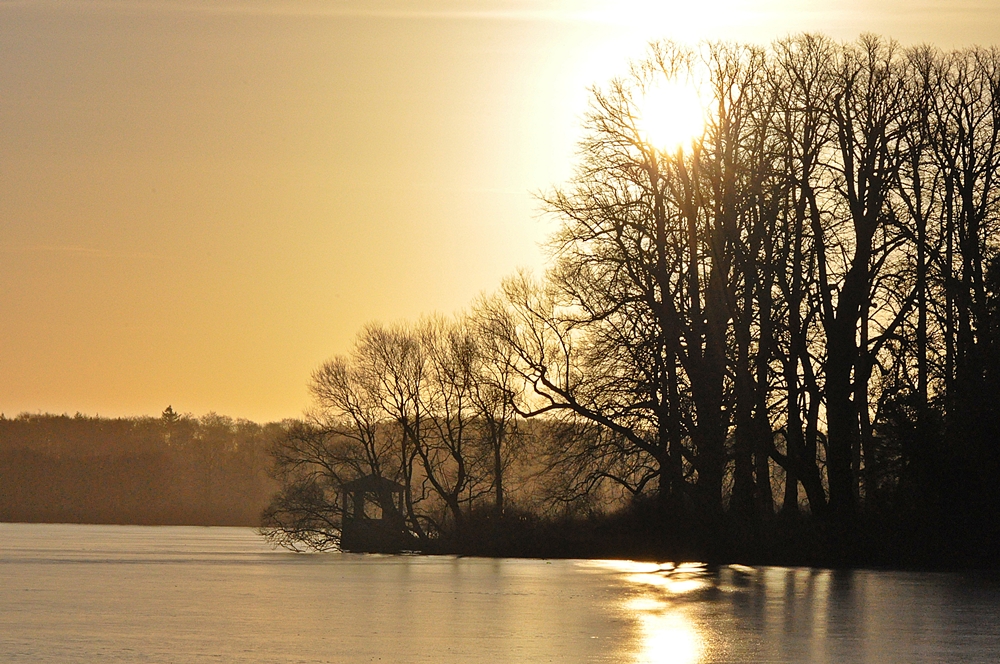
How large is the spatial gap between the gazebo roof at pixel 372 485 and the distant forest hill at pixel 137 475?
7322 cm

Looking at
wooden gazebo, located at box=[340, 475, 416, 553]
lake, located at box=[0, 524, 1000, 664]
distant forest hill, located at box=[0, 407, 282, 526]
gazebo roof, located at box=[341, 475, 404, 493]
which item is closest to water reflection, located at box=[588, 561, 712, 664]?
lake, located at box=[0, 524, 1000, 664]

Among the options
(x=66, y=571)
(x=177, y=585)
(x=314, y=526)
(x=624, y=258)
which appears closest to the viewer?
(x=177, y=585)

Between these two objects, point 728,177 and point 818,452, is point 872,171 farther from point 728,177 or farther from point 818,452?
point 818,452

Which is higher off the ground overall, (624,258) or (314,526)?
(624,258)

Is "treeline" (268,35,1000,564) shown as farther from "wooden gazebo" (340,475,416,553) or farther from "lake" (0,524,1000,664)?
"wooden gazebo" (340,475,416,553)

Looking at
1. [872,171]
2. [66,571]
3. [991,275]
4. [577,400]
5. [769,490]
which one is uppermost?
[872,171]

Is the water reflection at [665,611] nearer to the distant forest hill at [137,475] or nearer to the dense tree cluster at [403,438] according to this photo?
the dense tree cluster at [403,438]

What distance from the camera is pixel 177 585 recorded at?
29.4m

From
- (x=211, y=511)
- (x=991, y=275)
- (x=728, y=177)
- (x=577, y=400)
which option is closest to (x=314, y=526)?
(x=577, y=400)

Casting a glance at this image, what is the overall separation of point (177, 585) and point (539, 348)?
24089 millimetres

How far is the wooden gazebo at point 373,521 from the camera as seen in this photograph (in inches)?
2404

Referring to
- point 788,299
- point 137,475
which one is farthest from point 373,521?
point 137,475

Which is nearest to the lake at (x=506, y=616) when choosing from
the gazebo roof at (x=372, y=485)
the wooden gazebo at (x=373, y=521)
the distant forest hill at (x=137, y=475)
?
the wooden gazebo at (x=373, y=521)

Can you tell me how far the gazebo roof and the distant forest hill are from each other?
240ft
